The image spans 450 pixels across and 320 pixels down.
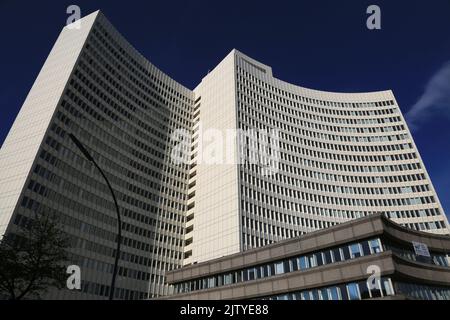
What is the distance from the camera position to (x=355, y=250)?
3312 cm

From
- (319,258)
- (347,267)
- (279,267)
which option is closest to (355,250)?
(347,267)

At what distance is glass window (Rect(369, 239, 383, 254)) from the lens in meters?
31.6

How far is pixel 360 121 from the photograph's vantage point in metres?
110

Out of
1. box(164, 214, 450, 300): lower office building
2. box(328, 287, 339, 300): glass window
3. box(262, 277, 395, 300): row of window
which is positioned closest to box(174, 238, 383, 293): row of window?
box(164, 214, 450, 300): lower office building

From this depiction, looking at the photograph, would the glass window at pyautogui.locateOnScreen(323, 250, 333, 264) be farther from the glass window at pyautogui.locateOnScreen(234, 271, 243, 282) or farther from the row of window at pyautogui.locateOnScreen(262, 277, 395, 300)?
the glass window at pyautogui.locateOnScreen(234, 271, 243, 282)

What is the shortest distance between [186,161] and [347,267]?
70.5 metres

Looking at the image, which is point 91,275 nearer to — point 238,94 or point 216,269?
point 216,269

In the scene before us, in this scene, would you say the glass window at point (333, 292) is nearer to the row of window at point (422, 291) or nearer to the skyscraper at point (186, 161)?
the row of window at point (422, 291)

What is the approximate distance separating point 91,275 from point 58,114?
33.0 meters

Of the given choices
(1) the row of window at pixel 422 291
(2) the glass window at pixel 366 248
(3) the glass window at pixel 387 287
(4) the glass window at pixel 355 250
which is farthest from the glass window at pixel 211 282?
(1) the row of window at pixel 422 291

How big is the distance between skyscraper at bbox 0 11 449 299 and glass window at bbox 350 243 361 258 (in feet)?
113
